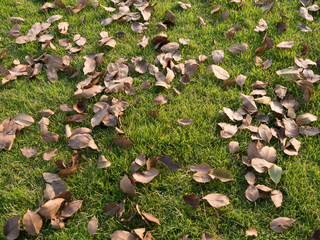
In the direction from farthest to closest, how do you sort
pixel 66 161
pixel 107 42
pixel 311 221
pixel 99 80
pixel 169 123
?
pixel 107 42 → pixel 99 80 → pixel 169 123 → pixel 66 161 → pixel 311 221

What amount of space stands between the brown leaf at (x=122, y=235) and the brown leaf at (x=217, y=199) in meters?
0.49

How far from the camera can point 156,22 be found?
3.25 m

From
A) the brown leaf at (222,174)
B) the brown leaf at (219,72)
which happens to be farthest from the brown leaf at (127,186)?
the brown leaf at (219,72)

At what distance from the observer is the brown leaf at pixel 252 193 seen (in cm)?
185

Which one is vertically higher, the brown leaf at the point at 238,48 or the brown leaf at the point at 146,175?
the brown leaf at the point at 238,48

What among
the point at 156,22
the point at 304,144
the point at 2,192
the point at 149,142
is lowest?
the point at 2,192

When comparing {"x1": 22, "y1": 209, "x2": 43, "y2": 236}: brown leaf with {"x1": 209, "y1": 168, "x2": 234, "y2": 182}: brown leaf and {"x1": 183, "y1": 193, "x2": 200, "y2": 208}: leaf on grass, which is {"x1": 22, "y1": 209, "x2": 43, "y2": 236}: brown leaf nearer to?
{"x1": 183, "y1": 193, "x2": 200, "y2": 208}: leaf on grass

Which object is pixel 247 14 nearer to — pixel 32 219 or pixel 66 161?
pixel 66 161

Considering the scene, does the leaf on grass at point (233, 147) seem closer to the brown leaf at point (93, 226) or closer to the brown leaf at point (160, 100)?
the brown leaf at point (160, 100)

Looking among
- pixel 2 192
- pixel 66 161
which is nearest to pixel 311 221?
pixel 66 161

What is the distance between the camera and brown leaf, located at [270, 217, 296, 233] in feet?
5.64

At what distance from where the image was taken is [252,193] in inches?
73.3

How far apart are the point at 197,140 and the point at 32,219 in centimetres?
118

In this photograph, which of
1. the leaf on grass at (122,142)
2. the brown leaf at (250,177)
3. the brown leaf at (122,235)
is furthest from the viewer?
the leaf on grass at (122,142)
